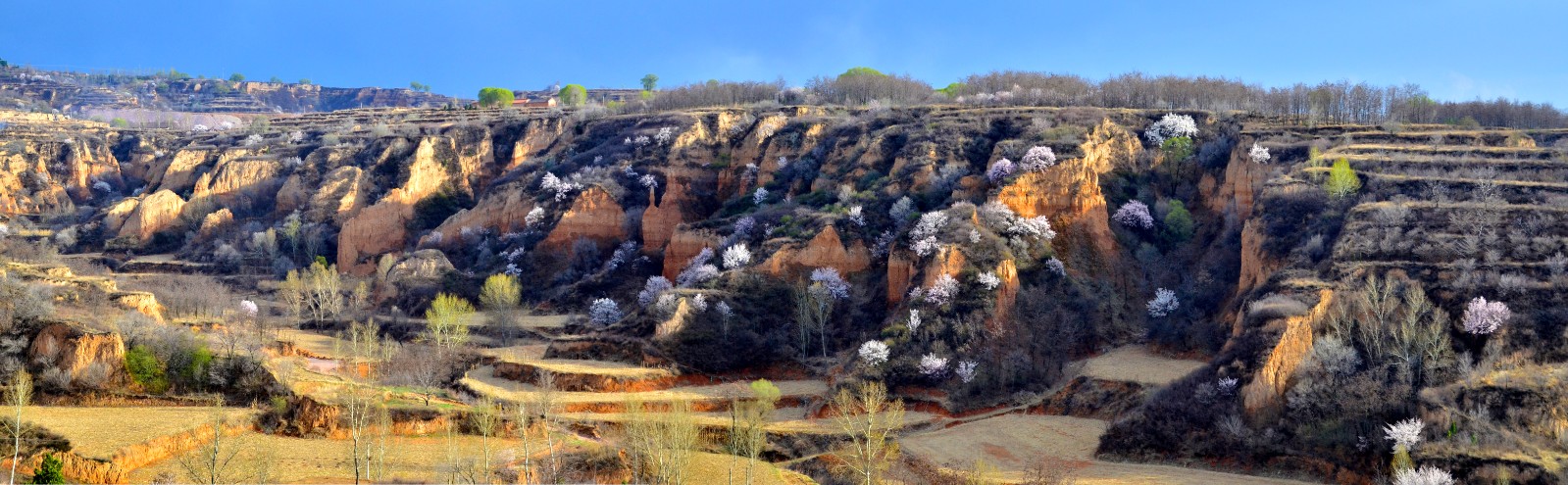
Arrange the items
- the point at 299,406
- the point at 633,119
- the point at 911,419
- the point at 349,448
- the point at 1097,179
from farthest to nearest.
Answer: the point at 633,119 < the point at 1097,179 < the point at 911,419 < the point at 299,406 < the point at 349,448

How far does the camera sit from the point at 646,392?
129 ft

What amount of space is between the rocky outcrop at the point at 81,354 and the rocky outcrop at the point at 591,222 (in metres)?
27.9

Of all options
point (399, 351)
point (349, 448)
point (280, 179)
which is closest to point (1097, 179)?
point (399, 351)

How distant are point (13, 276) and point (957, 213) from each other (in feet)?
106

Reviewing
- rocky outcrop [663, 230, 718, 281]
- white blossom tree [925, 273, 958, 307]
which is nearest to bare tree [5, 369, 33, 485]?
white blossom tree [925, 273, 958, 307]

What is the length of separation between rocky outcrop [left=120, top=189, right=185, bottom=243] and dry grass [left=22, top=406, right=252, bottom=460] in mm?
44210

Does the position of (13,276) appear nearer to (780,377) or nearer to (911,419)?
(780,377)

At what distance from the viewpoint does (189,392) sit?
33.5 metres

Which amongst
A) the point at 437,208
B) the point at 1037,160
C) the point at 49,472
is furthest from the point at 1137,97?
the point at 49,472

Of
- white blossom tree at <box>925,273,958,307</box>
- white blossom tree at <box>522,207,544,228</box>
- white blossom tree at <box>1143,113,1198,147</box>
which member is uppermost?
white blossom tree at <box>1143,113,1198,147</box>

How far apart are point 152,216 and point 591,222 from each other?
30.3 metres

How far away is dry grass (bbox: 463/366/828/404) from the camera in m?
37.6

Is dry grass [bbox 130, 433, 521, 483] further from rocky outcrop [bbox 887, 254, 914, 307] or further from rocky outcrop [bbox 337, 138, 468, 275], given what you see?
rocky outcrop [bbox 337, 138, 468, 275]

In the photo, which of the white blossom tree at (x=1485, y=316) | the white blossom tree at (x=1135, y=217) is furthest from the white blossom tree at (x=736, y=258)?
the white blossom tree at (x=1485, y=316)
